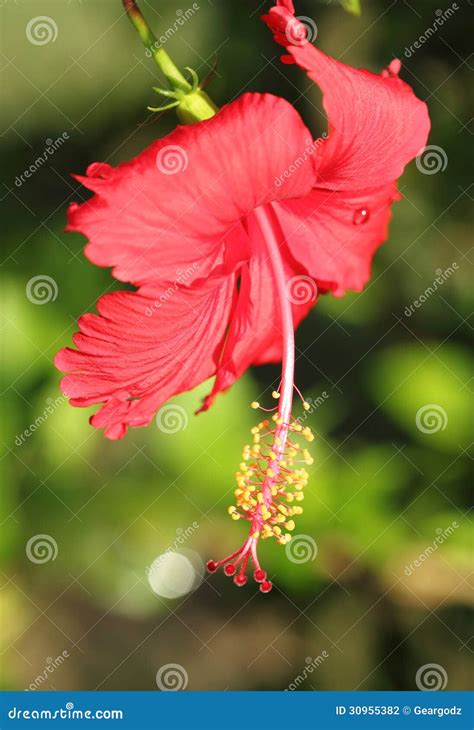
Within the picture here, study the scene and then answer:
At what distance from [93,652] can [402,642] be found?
0.64 meters

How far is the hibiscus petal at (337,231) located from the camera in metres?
1.17

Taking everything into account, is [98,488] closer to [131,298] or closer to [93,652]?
[93,652]

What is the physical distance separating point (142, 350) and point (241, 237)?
21 cm

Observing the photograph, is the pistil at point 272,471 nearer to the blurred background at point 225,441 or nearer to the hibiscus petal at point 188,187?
the hibiscus petal at point 188,187

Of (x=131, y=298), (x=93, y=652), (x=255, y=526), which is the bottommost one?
(x=93, y=652)

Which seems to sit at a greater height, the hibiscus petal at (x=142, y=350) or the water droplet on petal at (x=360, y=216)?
the water droplet on petal at (x=360, y=216)

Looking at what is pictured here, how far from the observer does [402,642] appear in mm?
1676

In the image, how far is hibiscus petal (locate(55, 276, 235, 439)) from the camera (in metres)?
1.05

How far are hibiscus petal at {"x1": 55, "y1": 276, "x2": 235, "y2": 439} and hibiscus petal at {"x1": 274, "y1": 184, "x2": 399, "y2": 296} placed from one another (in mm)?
133

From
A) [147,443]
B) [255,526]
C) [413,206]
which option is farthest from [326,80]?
[147,443]

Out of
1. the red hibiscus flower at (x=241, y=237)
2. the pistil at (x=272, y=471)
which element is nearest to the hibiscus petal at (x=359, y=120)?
the red hibiscus flower at (x=241, y=237)

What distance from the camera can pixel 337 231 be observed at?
48.2 inches

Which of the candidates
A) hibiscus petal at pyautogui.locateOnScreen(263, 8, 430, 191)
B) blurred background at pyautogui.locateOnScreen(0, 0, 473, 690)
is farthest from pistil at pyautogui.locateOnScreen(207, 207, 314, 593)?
blurred background at pyautogui.locateOnScreen(0, 0, 473, 690)

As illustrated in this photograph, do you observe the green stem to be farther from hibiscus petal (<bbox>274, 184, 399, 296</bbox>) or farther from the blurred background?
the blurred background
